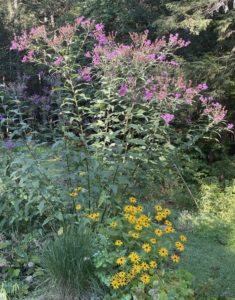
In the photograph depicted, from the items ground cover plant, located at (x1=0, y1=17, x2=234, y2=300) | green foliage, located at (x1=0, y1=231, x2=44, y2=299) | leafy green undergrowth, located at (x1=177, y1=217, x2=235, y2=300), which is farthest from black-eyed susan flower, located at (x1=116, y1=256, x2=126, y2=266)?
green foliage, located at (x1=0, y1=231, x2=44, y2=299)

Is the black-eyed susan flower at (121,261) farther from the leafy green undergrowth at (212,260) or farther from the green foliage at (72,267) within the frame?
the leafy green undergrowth at (212,260)

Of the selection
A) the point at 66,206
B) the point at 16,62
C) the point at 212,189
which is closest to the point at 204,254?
the point at 66,206

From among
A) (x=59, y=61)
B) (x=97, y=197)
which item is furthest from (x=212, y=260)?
(x=59, y=61)

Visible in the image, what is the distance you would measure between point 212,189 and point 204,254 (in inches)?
121

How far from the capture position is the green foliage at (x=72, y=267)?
Answer: 11.0 feet

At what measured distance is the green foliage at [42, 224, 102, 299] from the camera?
3.35 metres

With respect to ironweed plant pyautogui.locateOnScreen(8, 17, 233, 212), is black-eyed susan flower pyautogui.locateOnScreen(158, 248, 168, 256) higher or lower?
lower

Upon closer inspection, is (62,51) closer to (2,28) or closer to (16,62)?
(16,62)

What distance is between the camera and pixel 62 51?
4.11 m

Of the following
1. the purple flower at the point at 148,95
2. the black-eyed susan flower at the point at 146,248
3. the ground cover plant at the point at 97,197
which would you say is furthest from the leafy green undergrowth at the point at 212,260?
the purple flower at the point at 148,95

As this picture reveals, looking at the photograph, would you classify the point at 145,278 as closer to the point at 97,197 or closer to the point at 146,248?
the point at 146,248

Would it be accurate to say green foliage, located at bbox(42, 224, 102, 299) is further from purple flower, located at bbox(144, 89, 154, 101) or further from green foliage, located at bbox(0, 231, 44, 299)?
purple flower, located at bbox(144, 89, 154, 101)

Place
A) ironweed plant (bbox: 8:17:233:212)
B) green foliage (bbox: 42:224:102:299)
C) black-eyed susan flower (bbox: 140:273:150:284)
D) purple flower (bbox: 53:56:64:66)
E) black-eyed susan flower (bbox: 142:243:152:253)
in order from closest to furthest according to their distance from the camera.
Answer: black-eyed susan flower (bbox: 140:273:150:284)
black-eyed susan flower (bbox: 142:243:152:253)
green foliage (bbox: 42:224:102:299)
purple flower (bbox: 53:56:64:66)
ironweed plant (bbox: 8:17:233:212)

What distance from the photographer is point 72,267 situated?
3.35 metres
